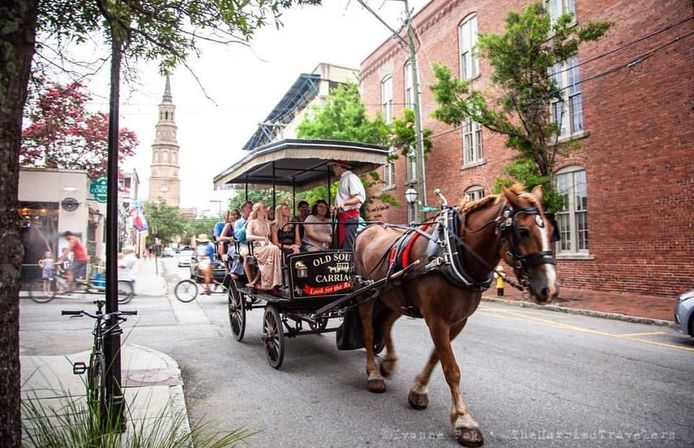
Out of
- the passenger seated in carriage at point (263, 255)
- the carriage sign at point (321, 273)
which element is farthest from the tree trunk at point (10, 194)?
the passenger seated in carriage at point (263, 255)

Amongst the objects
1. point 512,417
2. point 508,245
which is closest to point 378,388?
point 512,417

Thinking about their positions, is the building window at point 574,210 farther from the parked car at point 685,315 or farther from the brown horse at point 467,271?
the brown horse at point 467,271

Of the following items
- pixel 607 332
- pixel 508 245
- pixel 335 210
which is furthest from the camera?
pixel 607 332

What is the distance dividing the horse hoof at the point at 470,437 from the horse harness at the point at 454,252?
110cm

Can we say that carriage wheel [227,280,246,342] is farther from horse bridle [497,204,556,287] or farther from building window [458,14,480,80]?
building window [458,14,480,80]

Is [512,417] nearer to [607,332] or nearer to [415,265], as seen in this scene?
[415,265]

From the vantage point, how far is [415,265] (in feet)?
14.1

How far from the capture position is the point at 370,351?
17.0 ft

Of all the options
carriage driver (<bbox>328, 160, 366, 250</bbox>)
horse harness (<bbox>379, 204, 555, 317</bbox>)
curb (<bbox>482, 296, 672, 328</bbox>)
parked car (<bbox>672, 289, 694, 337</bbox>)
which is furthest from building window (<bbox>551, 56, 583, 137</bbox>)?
horse harness (<bbox>379, 204, 555, 317</bbox>)

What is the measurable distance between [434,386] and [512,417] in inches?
43.1

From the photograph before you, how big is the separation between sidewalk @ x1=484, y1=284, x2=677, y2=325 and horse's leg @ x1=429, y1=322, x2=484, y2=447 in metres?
7.89

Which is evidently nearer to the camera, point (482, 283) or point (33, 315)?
point (482, 283)

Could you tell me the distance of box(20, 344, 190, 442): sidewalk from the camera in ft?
13.2

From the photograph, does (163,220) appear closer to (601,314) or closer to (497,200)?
(601,314)
